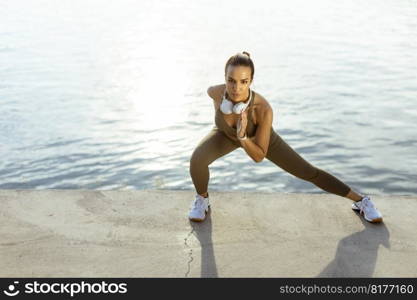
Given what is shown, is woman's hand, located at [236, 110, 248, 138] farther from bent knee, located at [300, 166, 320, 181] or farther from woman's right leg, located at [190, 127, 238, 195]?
bent knee, located at [300, 166, 320, 181]

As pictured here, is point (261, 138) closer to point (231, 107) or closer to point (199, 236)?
point (231, 107)

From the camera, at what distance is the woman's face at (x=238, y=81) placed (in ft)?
13.6

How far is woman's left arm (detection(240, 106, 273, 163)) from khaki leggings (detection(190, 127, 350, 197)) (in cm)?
34

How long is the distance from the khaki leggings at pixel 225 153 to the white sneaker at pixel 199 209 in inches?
3.2

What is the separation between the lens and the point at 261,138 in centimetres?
440

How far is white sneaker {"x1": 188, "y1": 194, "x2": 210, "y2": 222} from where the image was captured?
15.7 ft

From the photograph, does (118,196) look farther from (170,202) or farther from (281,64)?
(281,64)

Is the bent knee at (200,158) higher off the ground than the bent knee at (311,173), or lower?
higher

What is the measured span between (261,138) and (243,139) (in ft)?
0.71

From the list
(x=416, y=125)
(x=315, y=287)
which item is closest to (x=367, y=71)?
(x=416, y=125)

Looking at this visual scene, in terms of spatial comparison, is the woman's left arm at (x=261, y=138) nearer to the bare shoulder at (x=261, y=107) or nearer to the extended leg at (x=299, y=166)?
the bare shoulder at (x=261, y=107)

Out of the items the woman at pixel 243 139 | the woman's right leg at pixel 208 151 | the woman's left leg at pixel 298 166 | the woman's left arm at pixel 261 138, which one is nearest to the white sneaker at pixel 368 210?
the woman at pixel 243 139

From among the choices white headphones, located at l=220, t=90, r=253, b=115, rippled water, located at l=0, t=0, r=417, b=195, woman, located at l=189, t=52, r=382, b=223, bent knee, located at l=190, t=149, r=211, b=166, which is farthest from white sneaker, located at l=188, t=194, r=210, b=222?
rippled water, located at l=0, t=0, r=417, b=195

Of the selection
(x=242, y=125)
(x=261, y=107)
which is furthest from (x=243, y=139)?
(x=261, y=107)
